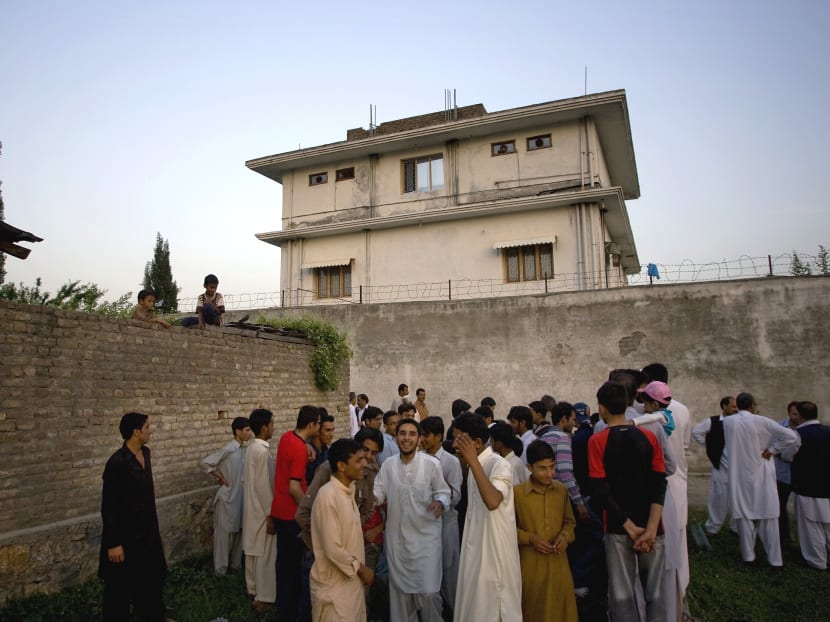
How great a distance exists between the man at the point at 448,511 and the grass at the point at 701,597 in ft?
5.72

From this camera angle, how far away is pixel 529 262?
18672 mm

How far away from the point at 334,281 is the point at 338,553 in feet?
59.8

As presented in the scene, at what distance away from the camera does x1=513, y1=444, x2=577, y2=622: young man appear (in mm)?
4148

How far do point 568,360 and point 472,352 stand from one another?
8.29 feet

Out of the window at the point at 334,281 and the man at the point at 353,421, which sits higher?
the window at the point at 334,281

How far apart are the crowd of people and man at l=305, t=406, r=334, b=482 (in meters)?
0.02

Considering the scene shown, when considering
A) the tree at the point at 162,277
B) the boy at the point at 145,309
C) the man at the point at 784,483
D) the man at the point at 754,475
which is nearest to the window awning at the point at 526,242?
the man at the point at 784,483

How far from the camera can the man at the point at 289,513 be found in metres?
5.16

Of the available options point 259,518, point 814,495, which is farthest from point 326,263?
point 814,495

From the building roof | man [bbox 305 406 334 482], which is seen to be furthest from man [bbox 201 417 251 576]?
the building roof

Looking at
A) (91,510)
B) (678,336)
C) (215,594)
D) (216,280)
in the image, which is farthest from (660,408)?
(678,336)

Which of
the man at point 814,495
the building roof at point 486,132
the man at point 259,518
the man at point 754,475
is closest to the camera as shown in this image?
the man at point 259,518

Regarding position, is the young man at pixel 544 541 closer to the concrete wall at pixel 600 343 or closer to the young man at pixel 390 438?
the young man at pixel 390 438

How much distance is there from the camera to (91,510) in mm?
6398
